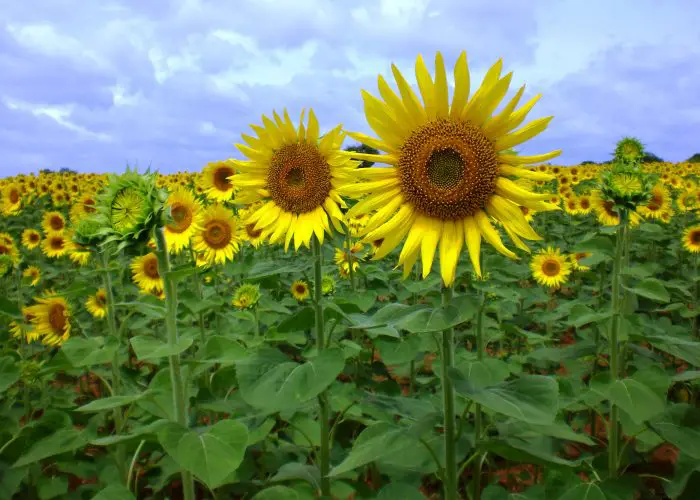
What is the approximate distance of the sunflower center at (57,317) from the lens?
15.5 feet

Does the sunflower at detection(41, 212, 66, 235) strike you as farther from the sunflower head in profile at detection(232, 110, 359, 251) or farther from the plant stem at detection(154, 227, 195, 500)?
the plant stem at detection(154, 227, 195, 500)

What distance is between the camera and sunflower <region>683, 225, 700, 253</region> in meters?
7.45

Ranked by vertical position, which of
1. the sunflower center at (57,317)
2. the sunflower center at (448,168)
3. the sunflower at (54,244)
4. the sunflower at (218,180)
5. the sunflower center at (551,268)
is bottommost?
the sunflower center at (57,317)

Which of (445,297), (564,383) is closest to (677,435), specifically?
(564,383)

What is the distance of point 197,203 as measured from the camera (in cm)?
433

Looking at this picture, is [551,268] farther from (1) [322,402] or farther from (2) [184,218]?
(1) [322,402]

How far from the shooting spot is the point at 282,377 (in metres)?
2.41

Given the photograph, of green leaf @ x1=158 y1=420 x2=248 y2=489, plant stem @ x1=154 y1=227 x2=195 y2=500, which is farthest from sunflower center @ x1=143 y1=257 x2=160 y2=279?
green leaf @ x1=158 y1=420 x2=248 y2=489

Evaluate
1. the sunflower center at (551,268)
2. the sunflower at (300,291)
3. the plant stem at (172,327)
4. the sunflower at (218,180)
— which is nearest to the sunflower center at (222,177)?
the sunflower at (218,180)

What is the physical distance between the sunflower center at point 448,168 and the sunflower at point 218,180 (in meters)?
3.63

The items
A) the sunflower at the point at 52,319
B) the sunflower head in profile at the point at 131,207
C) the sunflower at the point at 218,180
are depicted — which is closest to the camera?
the sunflower head in profile at the point at 131,207

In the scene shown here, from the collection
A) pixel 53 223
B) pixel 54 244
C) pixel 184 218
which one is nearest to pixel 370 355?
pixel 184 218

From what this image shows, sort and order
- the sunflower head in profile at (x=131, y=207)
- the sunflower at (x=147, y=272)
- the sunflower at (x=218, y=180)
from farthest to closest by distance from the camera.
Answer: the sunflower at (x=218, y=180), the sunflower at (x=147, y=272), the sunflower head in profile at (x=131, y=207)

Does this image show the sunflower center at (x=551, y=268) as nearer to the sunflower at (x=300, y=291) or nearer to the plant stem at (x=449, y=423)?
the sunflower at (x=300, y=291)
